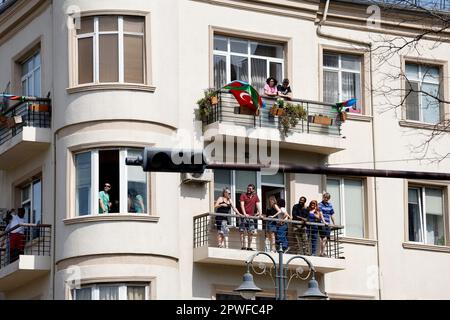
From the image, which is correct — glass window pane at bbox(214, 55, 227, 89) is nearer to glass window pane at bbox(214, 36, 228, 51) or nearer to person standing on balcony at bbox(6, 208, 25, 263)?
glass window pane at bbox(214, 36, 228, 51)

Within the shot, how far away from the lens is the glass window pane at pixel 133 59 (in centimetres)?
3622

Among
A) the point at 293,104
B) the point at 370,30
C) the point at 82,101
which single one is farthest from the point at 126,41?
the point at 370,30

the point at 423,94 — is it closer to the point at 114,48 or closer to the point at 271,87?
the point at 271,87

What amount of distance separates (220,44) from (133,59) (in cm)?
261

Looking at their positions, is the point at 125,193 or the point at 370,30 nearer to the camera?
the point at 125,193

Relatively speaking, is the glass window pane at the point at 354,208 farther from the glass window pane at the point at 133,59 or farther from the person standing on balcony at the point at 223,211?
the glass window pane at the point at 133,59

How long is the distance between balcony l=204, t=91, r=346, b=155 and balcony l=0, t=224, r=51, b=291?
15.8 ft

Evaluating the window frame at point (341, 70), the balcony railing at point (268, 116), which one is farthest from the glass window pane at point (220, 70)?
the window frame at point (341, 70)

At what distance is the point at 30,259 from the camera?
3641 centimetres

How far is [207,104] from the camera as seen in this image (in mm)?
36531

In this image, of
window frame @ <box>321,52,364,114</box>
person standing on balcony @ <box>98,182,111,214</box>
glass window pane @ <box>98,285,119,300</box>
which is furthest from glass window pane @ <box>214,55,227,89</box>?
glass window pane @ <box>98,285,119,300</box>

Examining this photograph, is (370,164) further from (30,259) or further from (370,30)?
(30,259)

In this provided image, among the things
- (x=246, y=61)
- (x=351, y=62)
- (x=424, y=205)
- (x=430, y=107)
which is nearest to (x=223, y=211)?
(x=246, y=61)

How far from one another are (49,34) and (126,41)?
103 inches
